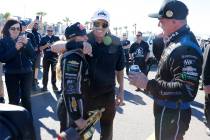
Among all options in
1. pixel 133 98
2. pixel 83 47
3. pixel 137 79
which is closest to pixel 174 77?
pixel 137 79

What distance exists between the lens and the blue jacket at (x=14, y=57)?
6.47 m

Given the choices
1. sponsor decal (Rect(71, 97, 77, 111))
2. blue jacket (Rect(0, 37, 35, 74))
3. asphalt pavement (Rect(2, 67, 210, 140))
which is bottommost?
asphalt pavement (Rect(2, 67, 210, 140))

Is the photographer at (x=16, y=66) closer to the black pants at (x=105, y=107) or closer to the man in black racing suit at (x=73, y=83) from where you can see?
the black pants at (x=105, y=107)

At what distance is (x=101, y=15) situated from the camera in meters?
4.56

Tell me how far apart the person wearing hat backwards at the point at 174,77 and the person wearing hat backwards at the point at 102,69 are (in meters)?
0.88

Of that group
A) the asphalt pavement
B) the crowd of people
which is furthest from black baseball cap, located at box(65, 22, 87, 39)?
the asphalt pavement

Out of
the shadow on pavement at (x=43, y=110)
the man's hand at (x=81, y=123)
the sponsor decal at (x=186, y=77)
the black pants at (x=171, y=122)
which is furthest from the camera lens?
the shadow on pavement at (x=43, y=110)

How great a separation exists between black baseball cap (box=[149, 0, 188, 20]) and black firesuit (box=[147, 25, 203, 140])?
0.14 m

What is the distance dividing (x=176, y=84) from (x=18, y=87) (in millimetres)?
3841

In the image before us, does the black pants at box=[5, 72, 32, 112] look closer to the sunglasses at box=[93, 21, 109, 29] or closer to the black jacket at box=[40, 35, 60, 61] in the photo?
the sunglasses at box=[93, 21, 109, 29]

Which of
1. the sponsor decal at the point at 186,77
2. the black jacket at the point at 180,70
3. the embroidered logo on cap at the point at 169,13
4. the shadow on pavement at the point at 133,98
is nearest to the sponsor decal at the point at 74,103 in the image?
the black jacket at the point at 180,70

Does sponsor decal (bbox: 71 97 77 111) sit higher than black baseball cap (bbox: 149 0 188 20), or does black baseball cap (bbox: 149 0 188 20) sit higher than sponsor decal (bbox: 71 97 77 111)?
black baseball cap (bbox: 149 0 188 20)

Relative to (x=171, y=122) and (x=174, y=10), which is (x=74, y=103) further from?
(x=174, y=10)

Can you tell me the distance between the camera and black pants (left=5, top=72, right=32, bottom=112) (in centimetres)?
650
